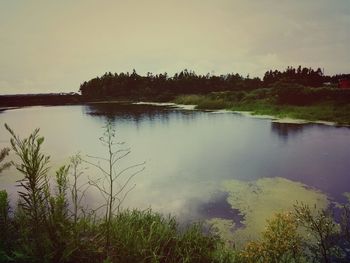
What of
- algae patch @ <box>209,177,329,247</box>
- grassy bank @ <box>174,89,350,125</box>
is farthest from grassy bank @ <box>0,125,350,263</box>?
grassy bank @ <box>174,89,350,125</box>

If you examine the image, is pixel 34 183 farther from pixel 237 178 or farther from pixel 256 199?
pixel 237 178

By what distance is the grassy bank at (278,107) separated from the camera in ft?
101

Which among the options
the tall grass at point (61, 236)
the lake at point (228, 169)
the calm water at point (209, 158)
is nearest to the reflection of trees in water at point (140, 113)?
the calm water at point (209, 158)

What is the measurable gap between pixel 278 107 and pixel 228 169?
82.7 ft

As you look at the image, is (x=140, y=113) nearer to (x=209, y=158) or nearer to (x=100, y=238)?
(x=209, y=158)

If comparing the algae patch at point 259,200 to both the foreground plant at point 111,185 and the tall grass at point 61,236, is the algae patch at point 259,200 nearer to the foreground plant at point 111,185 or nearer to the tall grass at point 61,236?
the tall grass at point 61,236

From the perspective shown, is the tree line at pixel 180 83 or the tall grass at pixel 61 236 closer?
the tall grass at pixel 61 236

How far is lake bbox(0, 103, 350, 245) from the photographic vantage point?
1032cm

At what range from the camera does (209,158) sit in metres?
17.1

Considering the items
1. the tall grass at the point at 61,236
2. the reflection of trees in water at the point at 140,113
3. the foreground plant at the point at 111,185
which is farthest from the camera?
the reflection of trees in water at the point at 140,113

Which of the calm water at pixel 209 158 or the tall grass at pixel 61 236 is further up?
the tall grass at pixel 61 236

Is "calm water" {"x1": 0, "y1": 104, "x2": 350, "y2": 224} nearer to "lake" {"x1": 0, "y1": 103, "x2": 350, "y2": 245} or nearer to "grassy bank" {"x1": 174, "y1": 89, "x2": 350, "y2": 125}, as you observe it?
"lake" {"x1": 0, "y1": 103, "x2": 350, "y2": 245}

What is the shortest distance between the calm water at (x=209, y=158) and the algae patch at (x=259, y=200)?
0.43 metres

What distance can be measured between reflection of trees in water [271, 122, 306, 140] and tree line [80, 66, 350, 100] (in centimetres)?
4232
